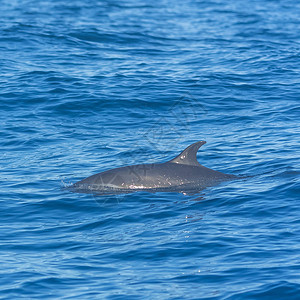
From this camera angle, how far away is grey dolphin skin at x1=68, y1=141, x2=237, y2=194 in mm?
13695

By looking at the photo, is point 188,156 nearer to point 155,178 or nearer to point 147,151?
point 155,178

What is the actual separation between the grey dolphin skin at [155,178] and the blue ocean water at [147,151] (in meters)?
0.43

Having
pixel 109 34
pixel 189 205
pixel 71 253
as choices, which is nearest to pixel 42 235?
pixel 71 253

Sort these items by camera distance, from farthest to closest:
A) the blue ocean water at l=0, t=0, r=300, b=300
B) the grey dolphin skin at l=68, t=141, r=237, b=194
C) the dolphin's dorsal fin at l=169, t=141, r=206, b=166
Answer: the grey dolphin skin at l=68, t=141, r=237, b=194
the dolphin's dorsal fin at l=169, t=141, r=206, b=166
the blue ocean water at l=0, t=0, r=300, b=300

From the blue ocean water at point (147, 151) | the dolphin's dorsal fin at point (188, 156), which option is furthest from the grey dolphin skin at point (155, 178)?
the blue ocean water at point (147, 151)

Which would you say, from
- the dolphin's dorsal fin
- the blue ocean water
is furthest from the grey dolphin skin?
the blue ocean water

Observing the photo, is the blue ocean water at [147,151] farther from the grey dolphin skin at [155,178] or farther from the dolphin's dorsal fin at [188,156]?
the dolphin's dorsal fin at [188,156]

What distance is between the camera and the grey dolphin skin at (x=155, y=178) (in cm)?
1370

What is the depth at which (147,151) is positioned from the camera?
17.2 metres

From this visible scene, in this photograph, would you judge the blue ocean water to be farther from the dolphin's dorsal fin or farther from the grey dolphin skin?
the dolphin's dorsal fin

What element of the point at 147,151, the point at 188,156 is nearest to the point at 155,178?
the point at 188,156

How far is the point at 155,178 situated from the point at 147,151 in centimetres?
348

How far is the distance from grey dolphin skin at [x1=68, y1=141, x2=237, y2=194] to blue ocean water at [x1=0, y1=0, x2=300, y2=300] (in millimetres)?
434

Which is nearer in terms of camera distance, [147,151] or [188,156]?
[188,156]
